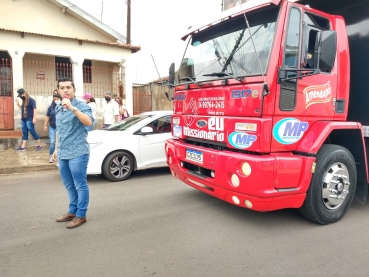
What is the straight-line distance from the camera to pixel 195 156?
3.76m

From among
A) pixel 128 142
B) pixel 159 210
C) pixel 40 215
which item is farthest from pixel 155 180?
pixel 40 215

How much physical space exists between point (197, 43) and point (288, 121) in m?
1.76

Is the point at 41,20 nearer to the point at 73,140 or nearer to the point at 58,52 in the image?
the point at 58,52

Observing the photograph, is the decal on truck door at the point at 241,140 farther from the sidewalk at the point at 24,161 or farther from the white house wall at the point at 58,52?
the white house wall at the point at 58,52

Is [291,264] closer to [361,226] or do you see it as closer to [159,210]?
[361,226]

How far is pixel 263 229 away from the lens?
3.50 m

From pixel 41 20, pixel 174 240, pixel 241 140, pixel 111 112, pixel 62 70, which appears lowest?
pixel 174 240

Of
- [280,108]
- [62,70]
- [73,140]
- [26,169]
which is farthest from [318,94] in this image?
[62,70]

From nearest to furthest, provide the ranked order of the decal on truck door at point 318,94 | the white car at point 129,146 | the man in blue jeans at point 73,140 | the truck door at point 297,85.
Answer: the truck door at point 297,85 < the decal on truck door at point 318,94 < the man in blue jeans at point 73,140 < the white car at point 129,146

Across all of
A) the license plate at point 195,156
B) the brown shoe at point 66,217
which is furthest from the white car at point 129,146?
the license plate at point 195,156

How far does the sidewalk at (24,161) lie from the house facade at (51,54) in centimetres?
219

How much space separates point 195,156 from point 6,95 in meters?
10.1

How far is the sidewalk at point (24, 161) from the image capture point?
682 cm

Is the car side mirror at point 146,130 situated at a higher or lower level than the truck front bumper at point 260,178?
higher
